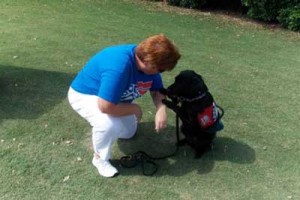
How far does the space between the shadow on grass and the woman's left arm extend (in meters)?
1.30

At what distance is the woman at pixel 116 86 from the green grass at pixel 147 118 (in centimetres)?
33

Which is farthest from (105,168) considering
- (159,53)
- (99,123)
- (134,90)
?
(159,53)

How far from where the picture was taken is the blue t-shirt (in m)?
3.33

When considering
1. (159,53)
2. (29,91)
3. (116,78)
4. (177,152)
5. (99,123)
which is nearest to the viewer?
(159,53)

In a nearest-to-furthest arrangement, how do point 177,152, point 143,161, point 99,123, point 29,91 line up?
point 99,123
point 143,161
point 177,152
point 29,91

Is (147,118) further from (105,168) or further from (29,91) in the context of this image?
(29,91)

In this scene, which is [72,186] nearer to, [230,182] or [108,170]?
[108,170]

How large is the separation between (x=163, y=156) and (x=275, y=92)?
7.10 feet

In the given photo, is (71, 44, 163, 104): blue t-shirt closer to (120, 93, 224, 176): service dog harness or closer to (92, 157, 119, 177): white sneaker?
(120, 93, 224, 176): service dog harness

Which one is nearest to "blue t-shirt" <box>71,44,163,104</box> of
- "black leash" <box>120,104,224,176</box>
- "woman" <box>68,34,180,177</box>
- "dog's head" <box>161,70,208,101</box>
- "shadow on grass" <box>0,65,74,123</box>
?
"woman" <box>68,34,180,177</box>

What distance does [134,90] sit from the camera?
361cm

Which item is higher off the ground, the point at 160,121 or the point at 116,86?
the point at 116,86

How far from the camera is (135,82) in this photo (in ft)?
11.6

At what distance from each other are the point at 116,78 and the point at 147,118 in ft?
4.43
